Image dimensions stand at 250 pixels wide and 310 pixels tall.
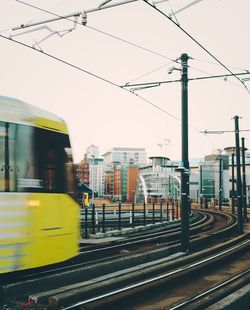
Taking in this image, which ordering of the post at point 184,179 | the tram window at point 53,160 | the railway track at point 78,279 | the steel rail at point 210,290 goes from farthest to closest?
the post at point 184,179, the tram window at point 53,160, the steel rail at point 210,290, the railway track at point 78,279

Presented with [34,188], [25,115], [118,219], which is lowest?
[118,219]

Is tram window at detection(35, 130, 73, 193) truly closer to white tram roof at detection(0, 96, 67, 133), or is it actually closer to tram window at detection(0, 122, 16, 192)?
white tram roof at detection(0, 96, 67, 133)

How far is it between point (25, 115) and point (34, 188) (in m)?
1.51

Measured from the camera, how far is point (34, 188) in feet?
25.6

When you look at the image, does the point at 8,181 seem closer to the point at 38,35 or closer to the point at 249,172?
the point at 38,35

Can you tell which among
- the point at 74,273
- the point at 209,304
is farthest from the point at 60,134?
the point at 209,304

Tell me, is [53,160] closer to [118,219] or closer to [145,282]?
[145,282]

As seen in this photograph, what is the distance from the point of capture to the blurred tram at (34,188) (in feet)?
23.9

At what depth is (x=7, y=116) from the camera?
297 inches

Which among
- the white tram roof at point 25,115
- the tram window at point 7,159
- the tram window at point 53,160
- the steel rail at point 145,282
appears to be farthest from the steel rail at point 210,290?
the white tram roof at point 25,115

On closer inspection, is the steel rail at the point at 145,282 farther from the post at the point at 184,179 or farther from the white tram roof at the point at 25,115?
the white tram roof at the point at 25,115

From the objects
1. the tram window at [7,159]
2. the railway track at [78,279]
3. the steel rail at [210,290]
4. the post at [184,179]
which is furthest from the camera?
the post at [184,179]

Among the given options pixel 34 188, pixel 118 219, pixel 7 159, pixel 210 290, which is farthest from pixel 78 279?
pixel 118 219

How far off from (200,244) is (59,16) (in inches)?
390
